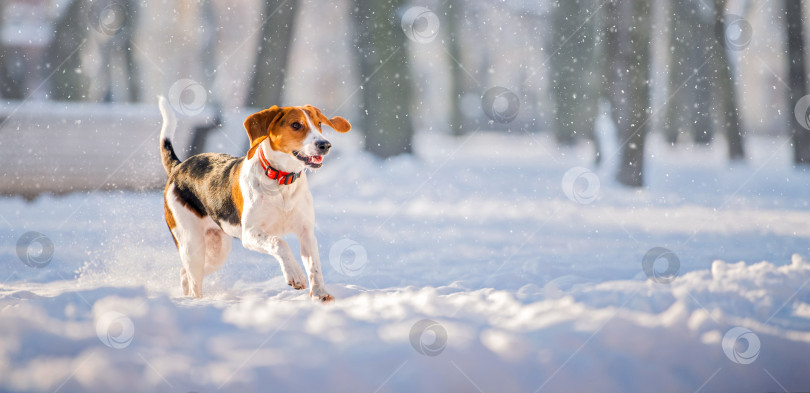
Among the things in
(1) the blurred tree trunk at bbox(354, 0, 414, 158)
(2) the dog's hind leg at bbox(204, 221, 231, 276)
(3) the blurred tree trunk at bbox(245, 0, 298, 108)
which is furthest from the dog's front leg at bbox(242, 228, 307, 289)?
(1) the blurred tree trunk at bbox(354, 0, 414, 158)

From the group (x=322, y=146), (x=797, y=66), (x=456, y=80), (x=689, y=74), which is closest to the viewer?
(x=322, y=146)

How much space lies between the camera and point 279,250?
3615 millimetres

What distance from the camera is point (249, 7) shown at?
8.23 m

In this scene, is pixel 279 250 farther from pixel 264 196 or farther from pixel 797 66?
pixel 797 66

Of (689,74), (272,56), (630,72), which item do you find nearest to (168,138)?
(272,56)

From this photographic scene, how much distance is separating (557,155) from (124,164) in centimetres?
536

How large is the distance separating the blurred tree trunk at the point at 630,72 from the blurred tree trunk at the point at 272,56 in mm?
3899

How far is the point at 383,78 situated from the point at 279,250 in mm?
4891

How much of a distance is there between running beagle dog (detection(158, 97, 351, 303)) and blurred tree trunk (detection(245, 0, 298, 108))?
3.46 metres

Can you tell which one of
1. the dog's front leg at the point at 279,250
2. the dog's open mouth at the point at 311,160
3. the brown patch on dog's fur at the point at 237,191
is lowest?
the dog's front leg at the point at 279,250

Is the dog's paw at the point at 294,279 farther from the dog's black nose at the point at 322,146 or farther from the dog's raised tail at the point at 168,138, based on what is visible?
the dog's raised tail at the point at 168,138

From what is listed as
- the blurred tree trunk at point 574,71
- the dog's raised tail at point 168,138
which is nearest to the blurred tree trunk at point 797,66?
the blurred tree trunk at point 574,71

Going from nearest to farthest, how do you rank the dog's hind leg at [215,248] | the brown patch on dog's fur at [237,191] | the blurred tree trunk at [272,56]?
the brown patch on dog's fur at [237,191] < the dog's hind leg at [215,248] < the blurred tree trunk at [272,56]

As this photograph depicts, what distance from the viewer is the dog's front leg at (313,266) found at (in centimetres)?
381
